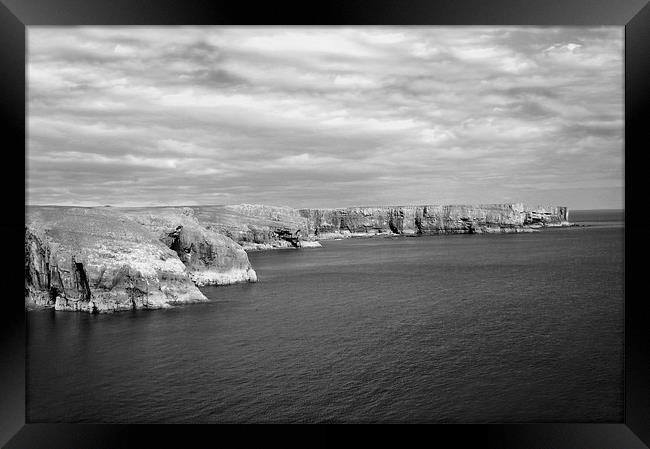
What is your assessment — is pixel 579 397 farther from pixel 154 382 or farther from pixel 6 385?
pixel 6 385

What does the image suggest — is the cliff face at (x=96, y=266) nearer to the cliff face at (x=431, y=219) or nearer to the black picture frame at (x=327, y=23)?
the black picture frame at (x=327, y=23)

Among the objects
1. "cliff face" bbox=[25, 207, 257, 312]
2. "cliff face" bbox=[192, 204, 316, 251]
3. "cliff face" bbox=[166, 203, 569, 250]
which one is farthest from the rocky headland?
"cliff face" bbox=[166, 203, 569, 250]

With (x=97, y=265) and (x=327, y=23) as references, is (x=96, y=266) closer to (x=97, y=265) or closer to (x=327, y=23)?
(x=97, y=265)

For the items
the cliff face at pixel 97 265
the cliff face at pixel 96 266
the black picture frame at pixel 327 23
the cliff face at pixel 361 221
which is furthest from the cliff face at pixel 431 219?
the black picture frame at pixel 327 23

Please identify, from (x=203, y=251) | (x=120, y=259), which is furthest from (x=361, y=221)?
(x=120, y=259)

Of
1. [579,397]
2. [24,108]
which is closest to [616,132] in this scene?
[579,397]
